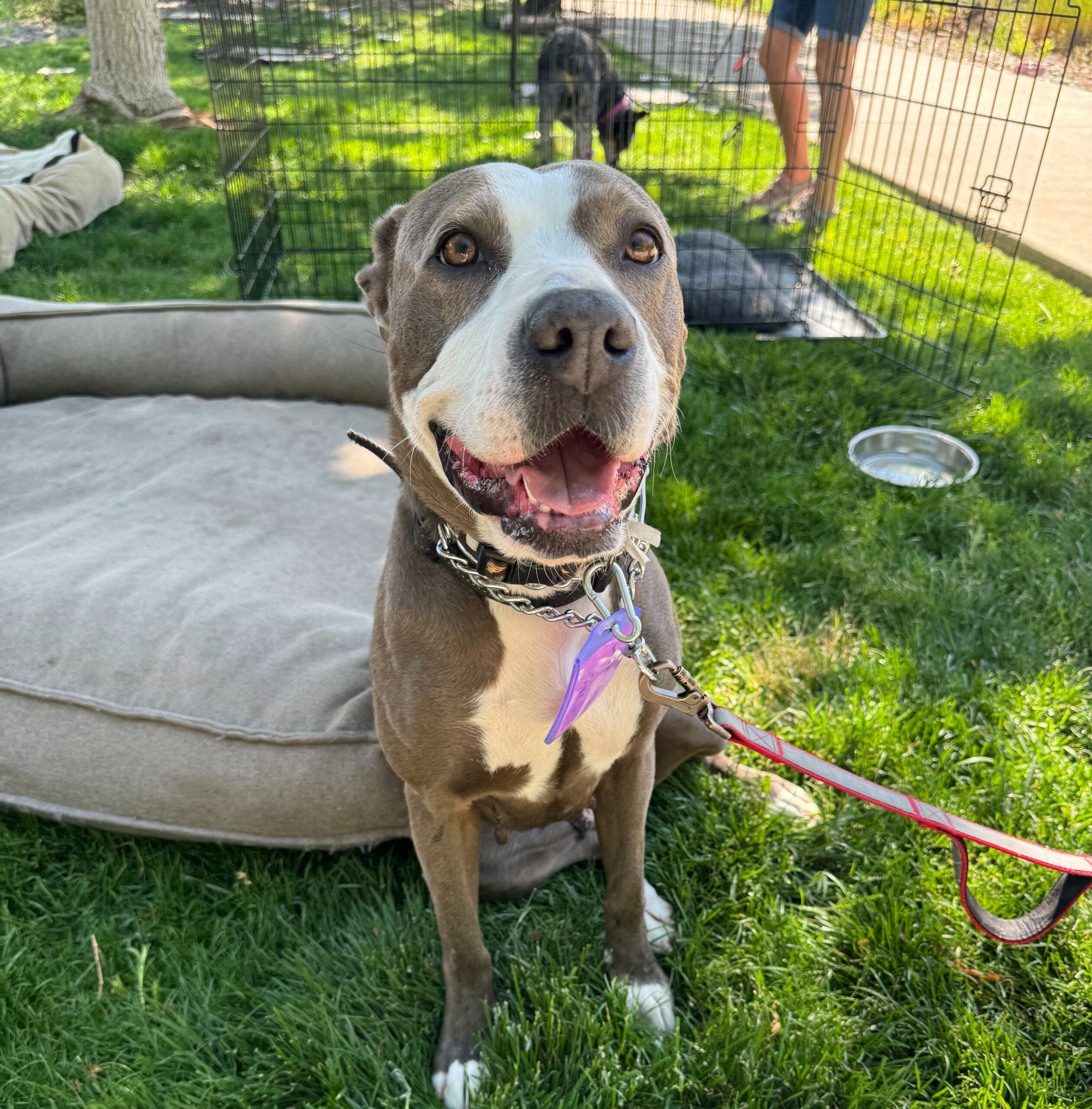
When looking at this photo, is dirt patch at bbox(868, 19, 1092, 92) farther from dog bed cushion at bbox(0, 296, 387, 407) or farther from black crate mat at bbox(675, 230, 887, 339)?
dog bed cushion at bbox(0, 296, 387, 407)

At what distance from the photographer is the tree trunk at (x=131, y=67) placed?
7398 millimetres

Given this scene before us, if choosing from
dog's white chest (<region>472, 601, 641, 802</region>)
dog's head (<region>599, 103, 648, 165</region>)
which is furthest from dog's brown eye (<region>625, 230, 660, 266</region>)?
dog's head (<region>599, 103, 648, 165</region>)

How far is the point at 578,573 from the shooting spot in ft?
5.09

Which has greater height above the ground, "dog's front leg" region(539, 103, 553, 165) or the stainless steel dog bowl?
"dog's front leg" region(539, 103, 553, 165)

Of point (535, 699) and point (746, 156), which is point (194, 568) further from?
point (746, 156)

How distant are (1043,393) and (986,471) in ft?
2.24

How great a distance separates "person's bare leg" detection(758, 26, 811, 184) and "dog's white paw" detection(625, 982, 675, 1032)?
13.1 ft

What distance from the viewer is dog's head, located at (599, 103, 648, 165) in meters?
5.62

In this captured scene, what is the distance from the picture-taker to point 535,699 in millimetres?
1607

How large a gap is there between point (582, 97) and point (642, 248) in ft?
14.6

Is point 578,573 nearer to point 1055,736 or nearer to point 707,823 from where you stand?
point 707,823

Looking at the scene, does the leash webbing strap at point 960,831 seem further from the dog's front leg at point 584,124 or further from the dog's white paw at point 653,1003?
the dog's front leg at point 584,124

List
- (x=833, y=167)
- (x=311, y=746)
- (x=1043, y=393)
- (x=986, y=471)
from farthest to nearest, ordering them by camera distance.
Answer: (x=833, y=167) → (x=1043, y=393) → (x=986, y=471) → (x=311, y=746)

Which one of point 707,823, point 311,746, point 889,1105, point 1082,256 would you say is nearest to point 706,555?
point 707,823
